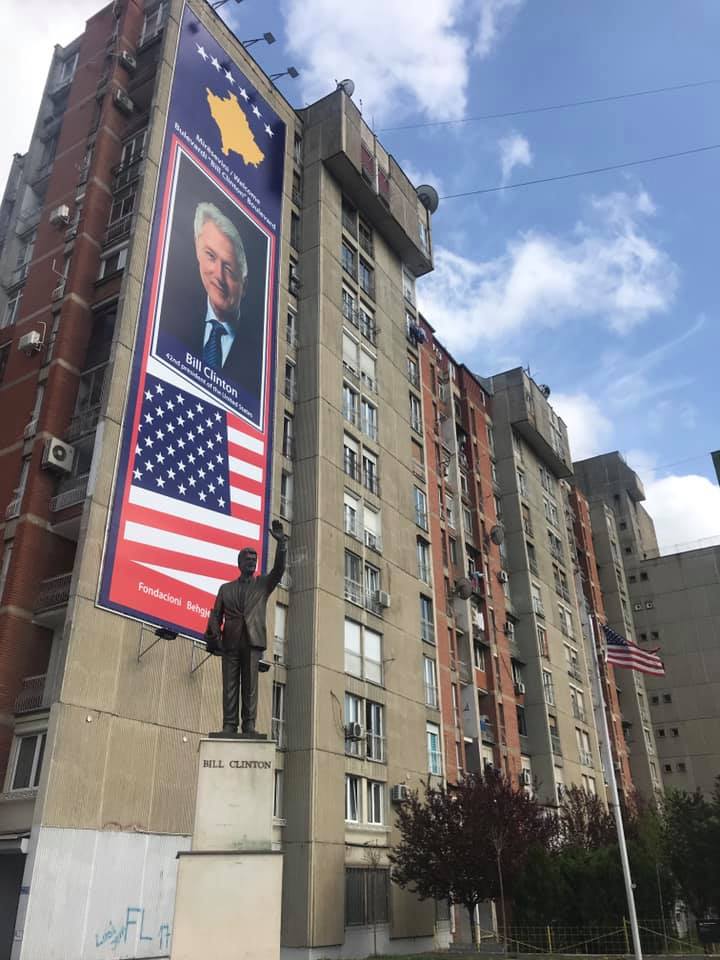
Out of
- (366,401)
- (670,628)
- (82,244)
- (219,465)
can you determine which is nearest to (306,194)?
(366,401)

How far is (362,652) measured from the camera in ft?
124

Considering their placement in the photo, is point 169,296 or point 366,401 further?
point 366,401

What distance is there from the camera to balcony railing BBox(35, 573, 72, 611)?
2844 centimetres

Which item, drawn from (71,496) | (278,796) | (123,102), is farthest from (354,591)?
(123,102)

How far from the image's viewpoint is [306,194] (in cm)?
4750

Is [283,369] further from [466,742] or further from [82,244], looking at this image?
[466,742]

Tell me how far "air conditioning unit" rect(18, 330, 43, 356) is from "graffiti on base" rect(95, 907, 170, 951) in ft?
68.6

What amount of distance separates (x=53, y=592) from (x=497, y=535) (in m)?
35.5

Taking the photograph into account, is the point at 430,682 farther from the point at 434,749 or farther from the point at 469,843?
the point at 469,843


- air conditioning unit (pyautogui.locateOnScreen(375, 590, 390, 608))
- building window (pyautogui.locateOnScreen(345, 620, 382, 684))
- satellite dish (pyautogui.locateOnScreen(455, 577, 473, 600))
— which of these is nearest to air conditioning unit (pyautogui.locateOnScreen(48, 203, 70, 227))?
building window (pyautogui.locateOnScreen(345, 620, 382, 684))

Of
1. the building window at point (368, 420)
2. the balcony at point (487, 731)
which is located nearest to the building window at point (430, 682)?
the balcony at point (487, 731)

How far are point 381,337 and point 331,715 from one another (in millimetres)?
23226

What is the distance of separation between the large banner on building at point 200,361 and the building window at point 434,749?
14390mm

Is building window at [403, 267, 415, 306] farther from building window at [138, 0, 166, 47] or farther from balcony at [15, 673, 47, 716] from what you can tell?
balcony at [15, 673, 47, 716]
